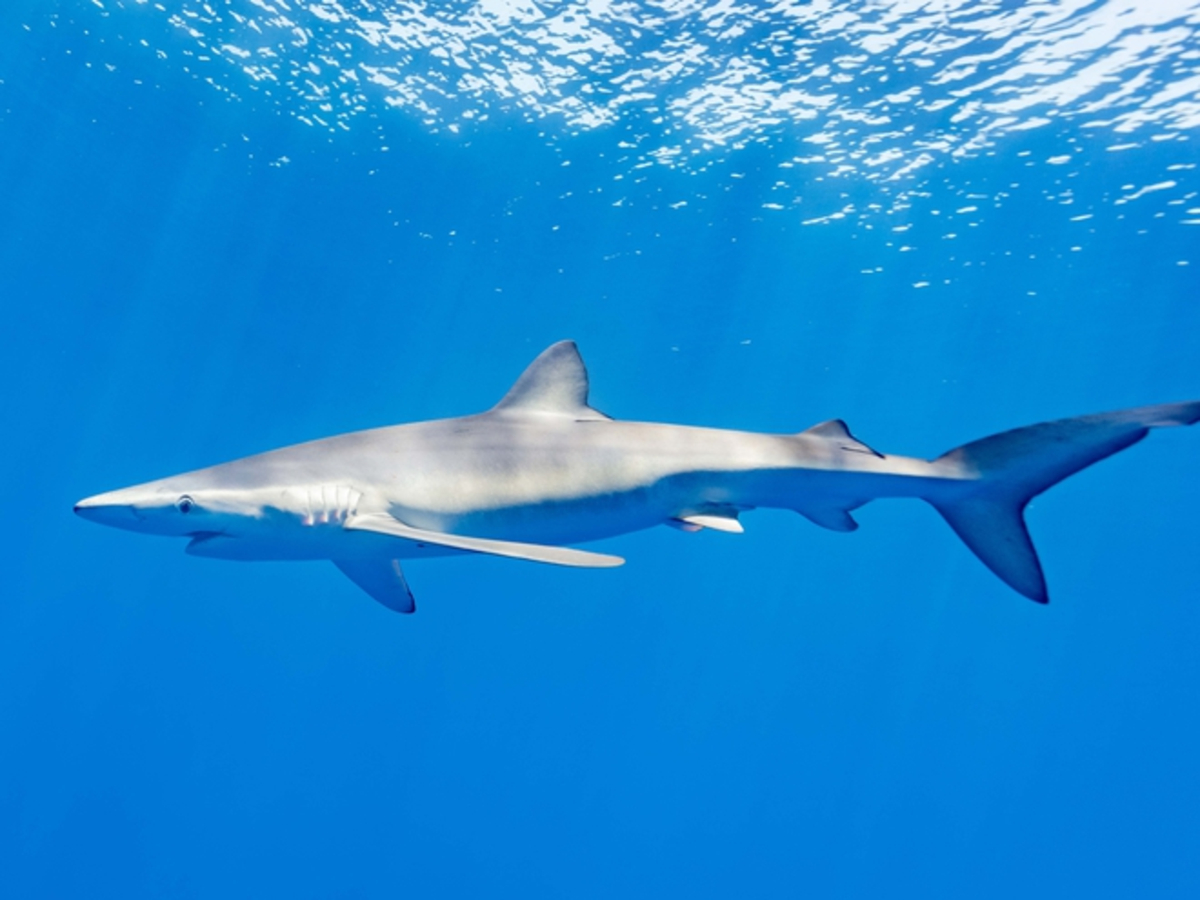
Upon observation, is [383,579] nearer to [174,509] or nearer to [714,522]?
[174,509]

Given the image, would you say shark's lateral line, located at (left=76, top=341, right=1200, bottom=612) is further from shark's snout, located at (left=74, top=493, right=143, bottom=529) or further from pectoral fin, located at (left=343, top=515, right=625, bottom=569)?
shark's snout, located at (left=74, top=493, right=143, bottom=529)

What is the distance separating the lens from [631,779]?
2464 inches

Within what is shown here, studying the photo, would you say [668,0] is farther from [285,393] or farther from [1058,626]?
[1058,626]

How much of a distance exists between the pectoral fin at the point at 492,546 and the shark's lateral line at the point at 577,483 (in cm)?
4

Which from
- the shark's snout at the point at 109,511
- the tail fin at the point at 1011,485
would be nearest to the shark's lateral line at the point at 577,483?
the tail fin at the point at 1011,485

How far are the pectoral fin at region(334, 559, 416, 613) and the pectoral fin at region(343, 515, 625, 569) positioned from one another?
0.72m

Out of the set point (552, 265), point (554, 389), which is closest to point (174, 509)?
point (554, 389)

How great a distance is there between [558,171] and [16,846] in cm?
2556

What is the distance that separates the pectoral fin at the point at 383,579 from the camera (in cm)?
529

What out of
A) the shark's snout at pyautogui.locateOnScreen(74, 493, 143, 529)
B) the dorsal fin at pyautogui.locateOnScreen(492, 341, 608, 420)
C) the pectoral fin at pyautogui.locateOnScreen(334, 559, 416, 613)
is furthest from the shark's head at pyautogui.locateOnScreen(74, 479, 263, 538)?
the dorsal fin at pyautogui.locateOnScreen(492, 341, 608, 420)

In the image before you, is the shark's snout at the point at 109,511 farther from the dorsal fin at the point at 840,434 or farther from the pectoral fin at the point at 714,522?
the dorsal fin at the point at 840,434

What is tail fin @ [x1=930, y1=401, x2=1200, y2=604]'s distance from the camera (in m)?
4.62

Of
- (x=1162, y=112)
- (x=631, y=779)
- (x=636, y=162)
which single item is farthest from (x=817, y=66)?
(x=631, y=779)

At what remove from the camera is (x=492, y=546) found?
12.4 ft
